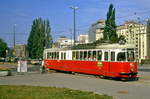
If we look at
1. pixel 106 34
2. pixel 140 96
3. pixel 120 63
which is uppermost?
pixel 106 34

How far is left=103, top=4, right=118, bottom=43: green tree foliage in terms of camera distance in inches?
2421

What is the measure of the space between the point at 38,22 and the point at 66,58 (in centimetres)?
5696

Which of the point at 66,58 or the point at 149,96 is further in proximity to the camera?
the point at 66,58

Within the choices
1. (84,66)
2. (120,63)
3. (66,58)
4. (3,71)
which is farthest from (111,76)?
(3,71)

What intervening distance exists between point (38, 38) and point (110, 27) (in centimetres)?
2894

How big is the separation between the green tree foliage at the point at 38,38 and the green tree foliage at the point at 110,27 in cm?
1904

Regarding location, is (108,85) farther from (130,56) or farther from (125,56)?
(130,56)

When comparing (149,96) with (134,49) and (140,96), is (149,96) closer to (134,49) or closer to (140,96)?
(140,96)

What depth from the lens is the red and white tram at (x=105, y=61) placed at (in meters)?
23.2

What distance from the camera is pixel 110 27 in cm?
5928

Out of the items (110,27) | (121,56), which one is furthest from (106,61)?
(110,27)

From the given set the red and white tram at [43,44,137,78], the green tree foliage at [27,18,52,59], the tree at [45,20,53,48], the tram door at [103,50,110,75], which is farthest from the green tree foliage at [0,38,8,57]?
the tram door at [103,50,110,75]

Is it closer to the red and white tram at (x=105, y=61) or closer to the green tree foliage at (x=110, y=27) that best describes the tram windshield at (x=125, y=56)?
the red and white tram at (x=105, y=61)

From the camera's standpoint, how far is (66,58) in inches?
1261
